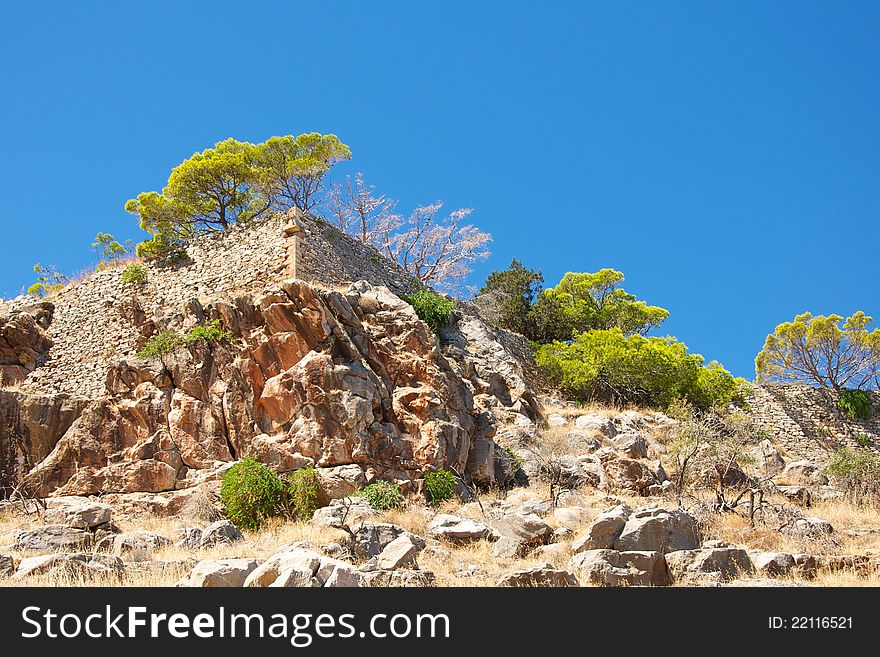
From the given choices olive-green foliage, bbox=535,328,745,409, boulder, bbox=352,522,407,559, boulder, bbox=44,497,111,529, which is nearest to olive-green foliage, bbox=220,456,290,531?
boulder, bbox=44,497,111,529

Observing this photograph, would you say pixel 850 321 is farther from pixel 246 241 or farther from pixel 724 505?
pixel 246 241

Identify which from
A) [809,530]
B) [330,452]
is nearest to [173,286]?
[330,452]

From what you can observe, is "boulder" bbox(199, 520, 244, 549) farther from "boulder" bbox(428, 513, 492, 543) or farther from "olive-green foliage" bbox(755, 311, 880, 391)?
"olive-green foliage" bbox(755, 311, 880, 391)

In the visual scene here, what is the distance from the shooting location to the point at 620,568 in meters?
10.4

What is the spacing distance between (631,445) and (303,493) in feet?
33.4

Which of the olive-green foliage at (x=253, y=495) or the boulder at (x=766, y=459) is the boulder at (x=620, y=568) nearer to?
the olive-green foliage at (x=253, y=495)

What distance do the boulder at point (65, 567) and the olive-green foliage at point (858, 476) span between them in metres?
19.0

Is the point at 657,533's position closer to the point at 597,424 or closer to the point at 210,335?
the point at 597,424

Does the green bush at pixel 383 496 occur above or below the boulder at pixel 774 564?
above

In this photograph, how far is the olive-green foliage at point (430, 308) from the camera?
2594cm

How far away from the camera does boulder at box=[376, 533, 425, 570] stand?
10.9 m

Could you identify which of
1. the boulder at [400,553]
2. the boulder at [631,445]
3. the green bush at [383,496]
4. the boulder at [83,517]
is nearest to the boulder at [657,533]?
the boulder at [400,553]

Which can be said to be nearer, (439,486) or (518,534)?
(518,534)

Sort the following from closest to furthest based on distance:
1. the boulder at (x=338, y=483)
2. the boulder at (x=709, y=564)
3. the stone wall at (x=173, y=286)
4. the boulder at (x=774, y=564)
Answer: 1. the boulder at (x=709, y=564)
2. the boulder at (x=774, y=564)
3. the boulder at (x=338, y=483)
4. the stone wall at (x=173, y=286)
